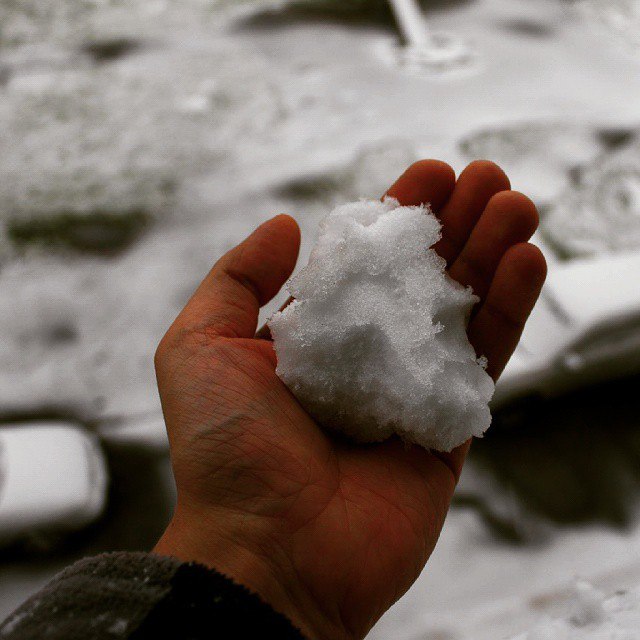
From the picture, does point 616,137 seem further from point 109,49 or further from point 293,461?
point 109,49

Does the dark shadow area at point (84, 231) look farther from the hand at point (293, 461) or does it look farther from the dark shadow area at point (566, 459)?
the dark shadow area at point (566, 459)

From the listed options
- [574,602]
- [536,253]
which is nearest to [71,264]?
[536,253]

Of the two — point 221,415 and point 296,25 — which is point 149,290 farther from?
point 296,25

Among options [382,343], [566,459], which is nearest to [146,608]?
[382,343]

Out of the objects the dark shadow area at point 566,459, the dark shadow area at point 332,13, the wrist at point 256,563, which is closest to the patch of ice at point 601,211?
the dark shadow area at point 566,459

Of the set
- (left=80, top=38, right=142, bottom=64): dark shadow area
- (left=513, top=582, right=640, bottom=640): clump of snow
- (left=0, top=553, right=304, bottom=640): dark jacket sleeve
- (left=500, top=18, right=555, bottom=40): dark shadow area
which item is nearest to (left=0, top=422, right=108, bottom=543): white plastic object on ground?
(left=0, top=553, right=304, bottom=640): dark jacket sleeve

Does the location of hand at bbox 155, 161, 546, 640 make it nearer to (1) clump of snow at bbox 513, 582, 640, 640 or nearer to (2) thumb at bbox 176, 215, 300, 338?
(2) thumb at bbox 176, 215, 300, 338
